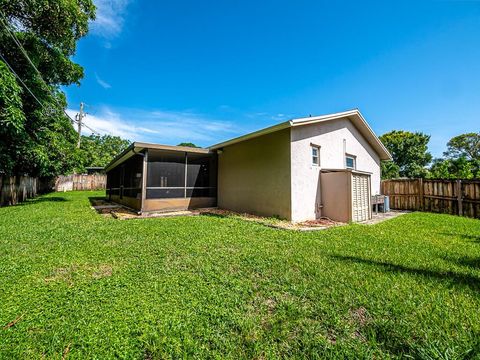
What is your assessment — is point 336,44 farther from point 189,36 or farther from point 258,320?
point 258,320

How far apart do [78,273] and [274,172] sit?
6.27 metres

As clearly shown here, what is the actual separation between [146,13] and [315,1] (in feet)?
22.2

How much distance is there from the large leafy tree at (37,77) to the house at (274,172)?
12.6ft

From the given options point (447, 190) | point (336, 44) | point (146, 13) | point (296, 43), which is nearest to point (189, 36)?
point (146, 13)

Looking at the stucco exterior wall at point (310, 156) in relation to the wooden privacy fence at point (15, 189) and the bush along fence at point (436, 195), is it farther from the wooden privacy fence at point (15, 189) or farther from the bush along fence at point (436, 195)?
the wooden privacy fence at point (15, 189)

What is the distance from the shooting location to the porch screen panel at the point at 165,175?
9133 mm

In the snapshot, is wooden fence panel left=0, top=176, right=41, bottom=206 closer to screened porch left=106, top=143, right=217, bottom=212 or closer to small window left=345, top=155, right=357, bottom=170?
screened porch left=106, top=143, right=217, bottom=212

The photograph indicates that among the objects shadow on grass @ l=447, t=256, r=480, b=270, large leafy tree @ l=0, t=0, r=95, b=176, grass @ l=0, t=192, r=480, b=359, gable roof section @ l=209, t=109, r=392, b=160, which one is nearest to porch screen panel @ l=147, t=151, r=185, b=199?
gable roof section @ l=209, t=109, r=392, b=160

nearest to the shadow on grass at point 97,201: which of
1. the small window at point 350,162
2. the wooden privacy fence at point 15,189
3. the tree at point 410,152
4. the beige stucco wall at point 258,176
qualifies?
the wooden privacy fence at point 15,189

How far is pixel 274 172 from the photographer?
7809 millimetres

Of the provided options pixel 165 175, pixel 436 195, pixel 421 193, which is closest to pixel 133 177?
pixel 165 175

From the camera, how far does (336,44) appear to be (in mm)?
8336

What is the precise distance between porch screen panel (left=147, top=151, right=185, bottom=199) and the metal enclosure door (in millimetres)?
7448

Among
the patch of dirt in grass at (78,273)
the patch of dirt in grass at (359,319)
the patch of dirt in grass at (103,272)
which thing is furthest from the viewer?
the patch of dirt in grass at (103,272)
